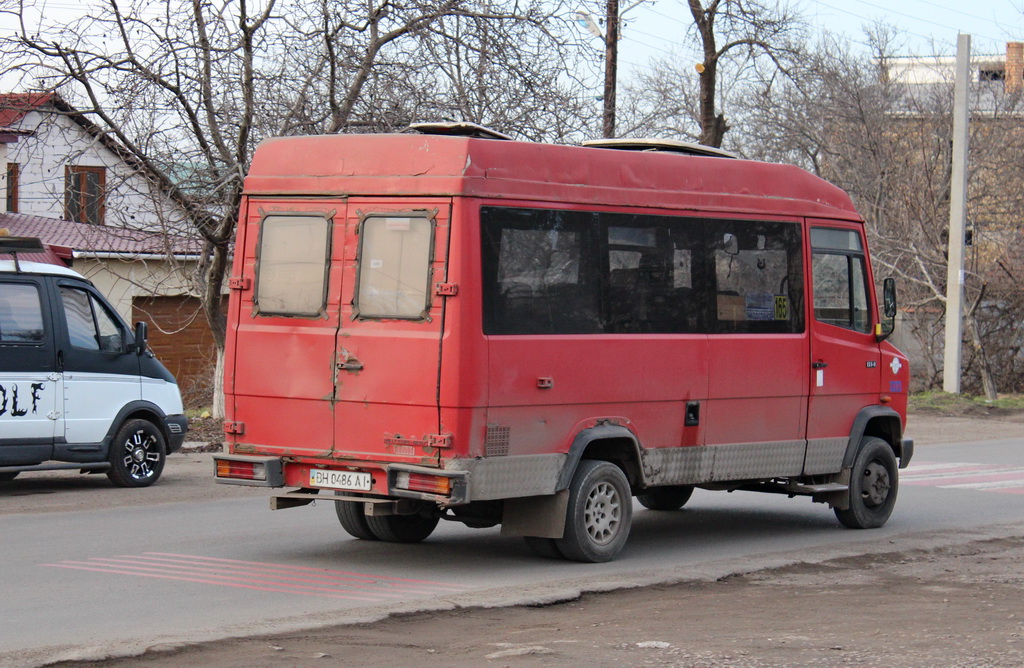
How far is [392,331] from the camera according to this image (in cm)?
865

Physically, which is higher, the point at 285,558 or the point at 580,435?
the point at 580,435

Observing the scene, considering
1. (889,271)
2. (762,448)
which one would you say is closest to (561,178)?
(762,448)

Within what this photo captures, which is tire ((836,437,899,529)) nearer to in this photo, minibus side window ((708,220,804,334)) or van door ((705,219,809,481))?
van door ((705,219,809,481))

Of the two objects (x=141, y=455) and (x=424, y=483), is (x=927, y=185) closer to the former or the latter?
(x=141, y=455)

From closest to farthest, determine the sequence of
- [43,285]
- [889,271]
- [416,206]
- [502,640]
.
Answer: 1. [502,640]
2. [416,206]
3. [43,285]
4. [889,271]

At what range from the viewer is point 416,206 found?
28.4ft

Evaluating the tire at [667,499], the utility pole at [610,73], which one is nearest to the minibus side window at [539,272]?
the tire at [667,499]

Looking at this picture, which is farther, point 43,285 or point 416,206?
point 43,285

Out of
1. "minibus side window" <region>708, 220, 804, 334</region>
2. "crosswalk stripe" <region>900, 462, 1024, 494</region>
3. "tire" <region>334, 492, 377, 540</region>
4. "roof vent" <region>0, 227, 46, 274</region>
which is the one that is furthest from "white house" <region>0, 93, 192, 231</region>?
"crosswalk stripe" <region>900, 462, 1024, 494</region>

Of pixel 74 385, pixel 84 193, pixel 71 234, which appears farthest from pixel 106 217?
pixel 74 385

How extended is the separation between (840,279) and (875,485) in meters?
1.82

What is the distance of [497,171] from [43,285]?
6.29 meters

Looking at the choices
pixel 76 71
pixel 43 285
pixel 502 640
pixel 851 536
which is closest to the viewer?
pixel 502 640

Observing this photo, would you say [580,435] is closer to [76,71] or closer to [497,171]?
[497,171]
